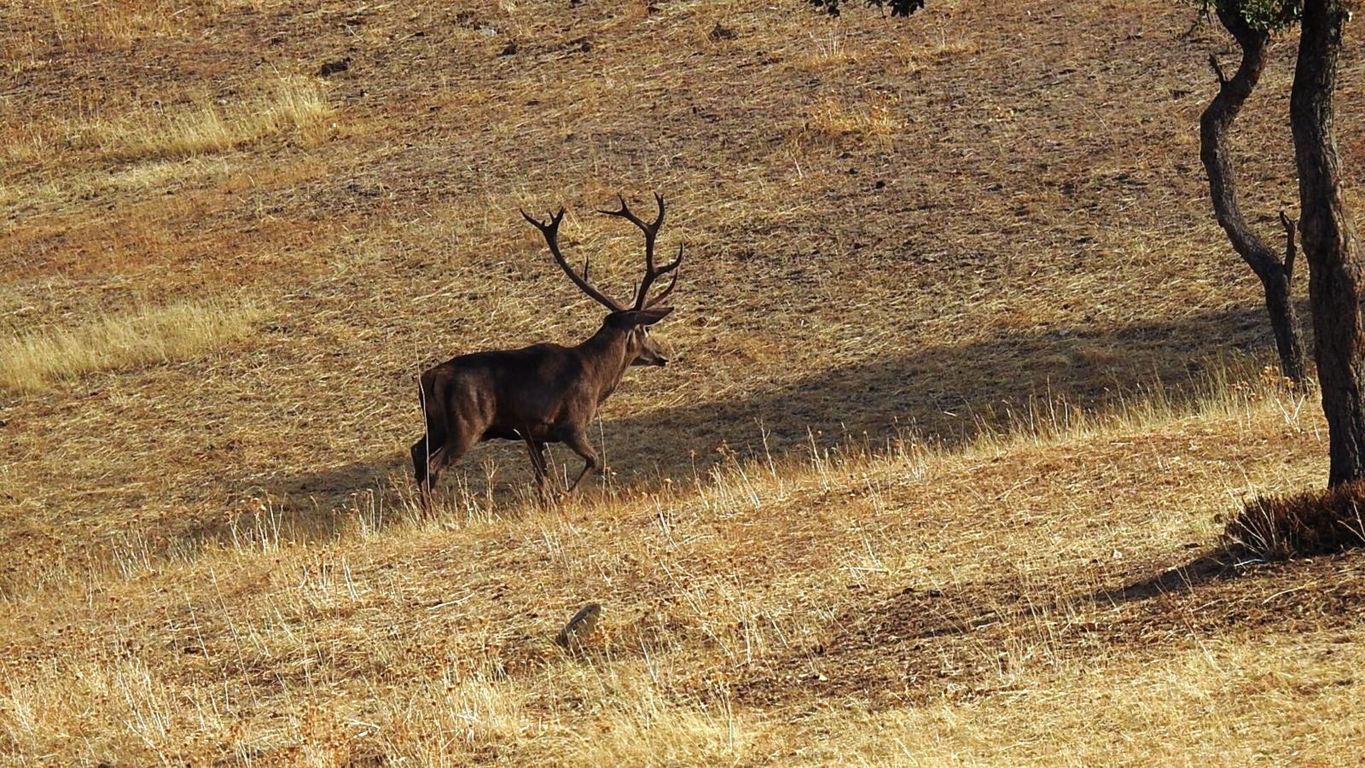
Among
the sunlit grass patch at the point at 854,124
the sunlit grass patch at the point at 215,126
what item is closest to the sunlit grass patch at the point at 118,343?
the sunlit grass patch at the point at 215,126

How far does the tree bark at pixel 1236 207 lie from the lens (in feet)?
51.0

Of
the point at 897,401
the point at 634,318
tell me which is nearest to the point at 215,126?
the point at 634,318

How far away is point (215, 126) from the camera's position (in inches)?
1220

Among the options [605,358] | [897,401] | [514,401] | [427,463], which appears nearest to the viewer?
[427,463]

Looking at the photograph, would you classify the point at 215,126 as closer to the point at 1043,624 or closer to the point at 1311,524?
the point at 1043,624

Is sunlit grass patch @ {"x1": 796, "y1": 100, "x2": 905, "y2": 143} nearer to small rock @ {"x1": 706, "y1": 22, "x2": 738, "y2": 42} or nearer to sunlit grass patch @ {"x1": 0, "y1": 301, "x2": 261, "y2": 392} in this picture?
small rock @ {"x1": 706, "y1": 22, "x2": 738, "y2": 42}

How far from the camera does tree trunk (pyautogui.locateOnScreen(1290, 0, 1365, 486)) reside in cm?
973

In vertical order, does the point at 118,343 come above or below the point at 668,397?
above

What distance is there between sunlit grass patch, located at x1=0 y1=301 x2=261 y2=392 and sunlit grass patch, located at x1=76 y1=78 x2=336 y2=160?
7202mm

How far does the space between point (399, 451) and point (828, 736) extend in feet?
38.8

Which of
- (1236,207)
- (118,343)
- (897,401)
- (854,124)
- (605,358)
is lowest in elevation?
(897,401)

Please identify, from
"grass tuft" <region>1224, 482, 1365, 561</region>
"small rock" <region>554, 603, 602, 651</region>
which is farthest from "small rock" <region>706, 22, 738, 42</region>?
"grass tuft" <region>1224, 482, 1365, 561</region>

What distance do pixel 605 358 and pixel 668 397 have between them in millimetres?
2972

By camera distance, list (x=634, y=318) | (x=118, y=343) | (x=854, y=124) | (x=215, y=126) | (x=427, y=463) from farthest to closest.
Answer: (x=215, y=126)
(x=854, y=124)
(x=118, y=343)
(x=634, y=318)
(x=427, y=463)
